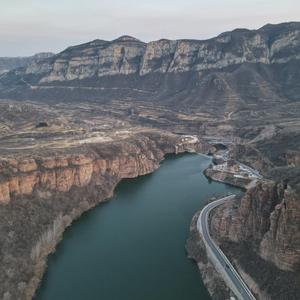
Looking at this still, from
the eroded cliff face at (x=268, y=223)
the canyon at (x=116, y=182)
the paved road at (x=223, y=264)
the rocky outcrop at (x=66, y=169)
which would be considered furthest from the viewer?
the rocky outcrop at (x=66, y=169)

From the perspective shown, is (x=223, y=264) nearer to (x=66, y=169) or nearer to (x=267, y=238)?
(x=267, y=238)

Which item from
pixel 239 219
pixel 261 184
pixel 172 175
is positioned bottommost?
pixel 172 175

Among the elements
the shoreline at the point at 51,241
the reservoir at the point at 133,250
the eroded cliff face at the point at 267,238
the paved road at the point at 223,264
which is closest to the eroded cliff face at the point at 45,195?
the shoreline at the point at 51,241

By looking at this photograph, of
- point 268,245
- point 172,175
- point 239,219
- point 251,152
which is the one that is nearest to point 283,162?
point 251,152

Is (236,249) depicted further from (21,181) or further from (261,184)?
(21,181)

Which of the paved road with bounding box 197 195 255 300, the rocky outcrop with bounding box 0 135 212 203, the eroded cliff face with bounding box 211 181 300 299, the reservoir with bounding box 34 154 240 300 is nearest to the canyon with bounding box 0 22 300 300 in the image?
the eroded cliff face with bounding box 211 181 300 299

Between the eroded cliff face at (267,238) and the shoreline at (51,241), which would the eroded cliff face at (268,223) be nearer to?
the eroded cliff face at (267,238)

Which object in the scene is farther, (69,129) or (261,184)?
(69,129)

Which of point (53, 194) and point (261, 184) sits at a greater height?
point (261, 184)
